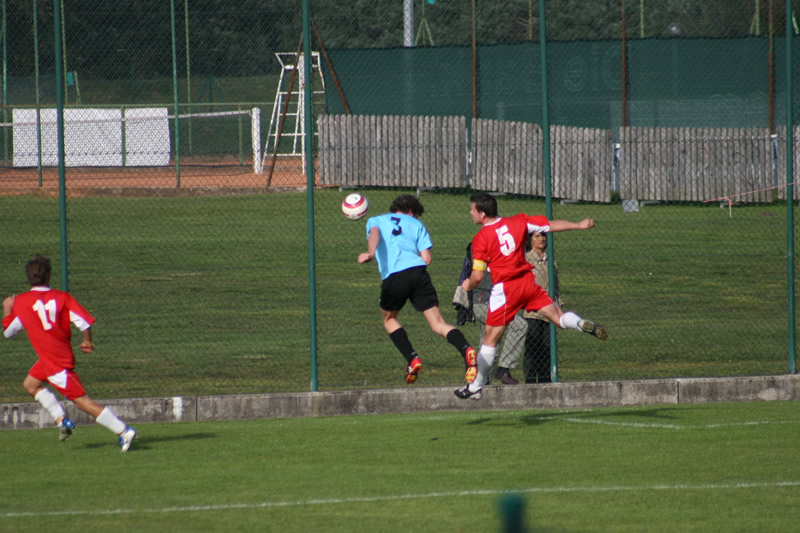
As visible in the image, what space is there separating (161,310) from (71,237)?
18.7ft

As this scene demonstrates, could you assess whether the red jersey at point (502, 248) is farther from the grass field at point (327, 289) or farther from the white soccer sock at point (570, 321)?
the grass field at point (327, 289)

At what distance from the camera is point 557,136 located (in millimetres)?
23953

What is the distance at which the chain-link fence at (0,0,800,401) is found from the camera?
12.7 metres

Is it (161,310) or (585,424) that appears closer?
(585,424)

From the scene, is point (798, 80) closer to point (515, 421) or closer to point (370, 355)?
point (370, 355)

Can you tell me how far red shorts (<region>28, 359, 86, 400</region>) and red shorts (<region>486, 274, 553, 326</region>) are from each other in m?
3.30

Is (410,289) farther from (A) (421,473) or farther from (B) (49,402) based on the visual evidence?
(B) (49,402)

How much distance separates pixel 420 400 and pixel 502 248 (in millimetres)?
1927

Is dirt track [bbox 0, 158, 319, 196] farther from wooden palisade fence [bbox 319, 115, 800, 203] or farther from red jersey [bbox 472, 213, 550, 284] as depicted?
red jersey [bbox 472, 213, 550, 284]

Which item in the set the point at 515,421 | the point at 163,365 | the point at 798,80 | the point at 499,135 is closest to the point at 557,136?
the point at 499,135

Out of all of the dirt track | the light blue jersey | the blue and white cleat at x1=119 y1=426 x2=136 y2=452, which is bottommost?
the blue and white cleat at x1=119 y1=426 x2=136 y2=452

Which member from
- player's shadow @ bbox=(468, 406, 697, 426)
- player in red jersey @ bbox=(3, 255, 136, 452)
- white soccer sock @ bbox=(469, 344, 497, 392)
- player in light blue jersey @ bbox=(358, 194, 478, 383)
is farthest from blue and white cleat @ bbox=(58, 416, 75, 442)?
player's shadow @ bbox=(468, 406, 697, 426)

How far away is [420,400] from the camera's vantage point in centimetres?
1090

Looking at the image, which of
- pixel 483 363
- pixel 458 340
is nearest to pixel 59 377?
pixel 483 363
